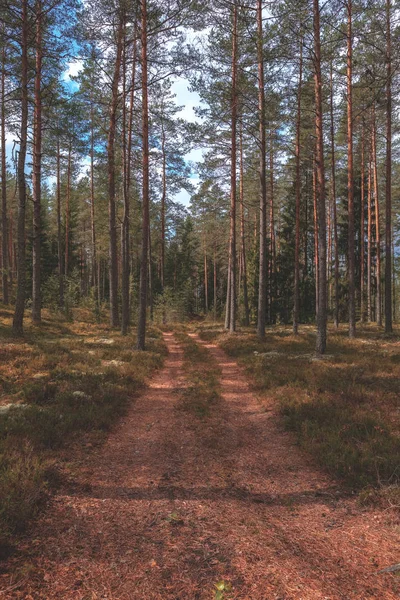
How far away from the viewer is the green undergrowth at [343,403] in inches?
185

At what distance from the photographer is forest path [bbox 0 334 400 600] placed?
2629 millimetres

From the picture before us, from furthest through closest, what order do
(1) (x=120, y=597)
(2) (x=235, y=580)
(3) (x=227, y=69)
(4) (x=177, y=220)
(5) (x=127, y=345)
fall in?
(4) (x=177, y=220) < (3) (x=227, y=69) < (5) (x=127, y=345) < (2) (x=235, y=580) < (1) (x=120, y=597)

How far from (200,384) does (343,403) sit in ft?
13.3

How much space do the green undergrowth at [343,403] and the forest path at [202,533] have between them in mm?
467

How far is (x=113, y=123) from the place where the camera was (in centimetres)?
1700

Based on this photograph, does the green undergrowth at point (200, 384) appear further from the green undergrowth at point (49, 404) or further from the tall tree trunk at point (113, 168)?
the tall tree trunk at point (113, 168)

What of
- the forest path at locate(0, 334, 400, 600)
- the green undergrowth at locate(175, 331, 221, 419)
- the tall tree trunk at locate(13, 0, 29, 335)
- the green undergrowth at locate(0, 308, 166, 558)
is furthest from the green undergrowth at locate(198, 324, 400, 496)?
the tall tree trunk at locate(13, 0, 29, 335)

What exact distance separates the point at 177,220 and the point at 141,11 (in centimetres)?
1765

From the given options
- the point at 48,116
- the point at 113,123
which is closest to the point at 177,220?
the point at 113,123

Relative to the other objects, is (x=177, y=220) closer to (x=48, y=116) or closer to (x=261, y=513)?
(x=48, y=116)

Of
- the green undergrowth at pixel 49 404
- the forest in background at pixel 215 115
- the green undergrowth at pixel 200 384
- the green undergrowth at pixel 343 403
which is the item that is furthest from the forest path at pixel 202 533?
the forest in background at pixel 215 115

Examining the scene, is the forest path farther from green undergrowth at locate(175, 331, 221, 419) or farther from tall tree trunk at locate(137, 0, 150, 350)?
tall tree trunk at locate(137, 0, 150, 350)

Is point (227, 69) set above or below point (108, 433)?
above

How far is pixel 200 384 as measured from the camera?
952cm
